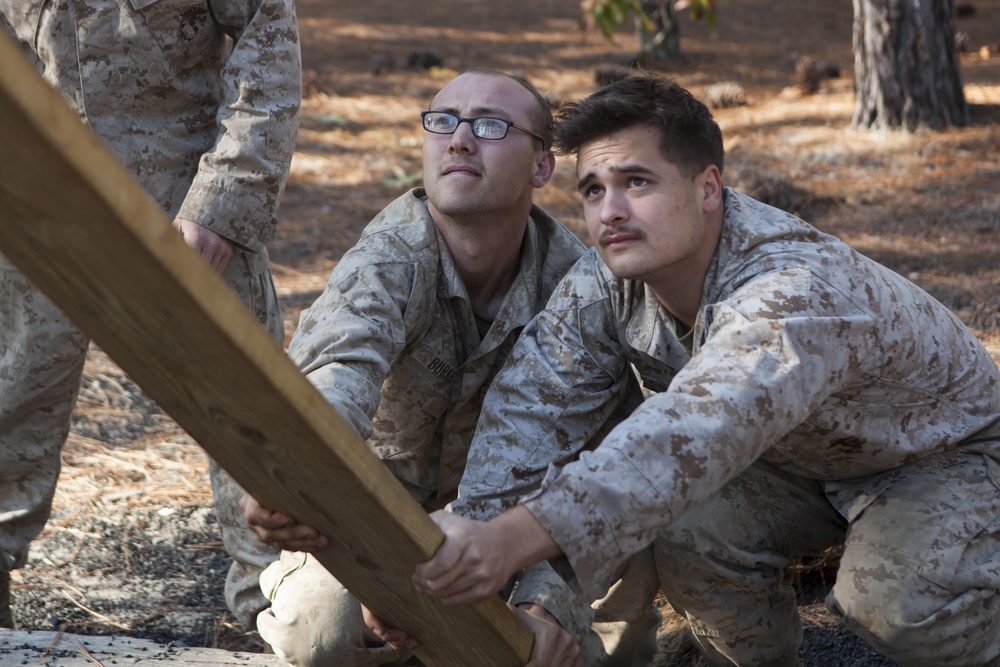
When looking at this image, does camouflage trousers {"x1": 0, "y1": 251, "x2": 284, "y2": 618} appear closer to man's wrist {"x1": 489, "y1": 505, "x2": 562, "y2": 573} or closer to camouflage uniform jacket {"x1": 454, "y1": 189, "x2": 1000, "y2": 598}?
camouflage uniform jacket {"x1": 454, "y1": 189, "x2": 1000, "y2": 598}

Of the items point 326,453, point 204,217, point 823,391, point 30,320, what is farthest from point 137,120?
point 823,391

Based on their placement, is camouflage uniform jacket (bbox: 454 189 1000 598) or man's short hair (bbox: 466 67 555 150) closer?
camouflage uniform jacket (bbox: 454 189 1000 598)

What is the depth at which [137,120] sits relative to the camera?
2.90 meters

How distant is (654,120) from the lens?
2412 mm

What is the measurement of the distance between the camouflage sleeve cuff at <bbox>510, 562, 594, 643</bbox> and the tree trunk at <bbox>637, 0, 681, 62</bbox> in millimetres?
7098

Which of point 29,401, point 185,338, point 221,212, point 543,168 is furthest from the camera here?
point 543,168

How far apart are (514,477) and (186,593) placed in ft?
4.77

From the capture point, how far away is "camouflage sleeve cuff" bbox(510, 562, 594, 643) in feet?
7.84

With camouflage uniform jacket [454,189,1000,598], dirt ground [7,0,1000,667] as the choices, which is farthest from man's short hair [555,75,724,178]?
dirt ground [7,0,1000,667]

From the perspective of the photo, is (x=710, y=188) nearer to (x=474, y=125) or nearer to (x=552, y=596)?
(x=474, y=125)

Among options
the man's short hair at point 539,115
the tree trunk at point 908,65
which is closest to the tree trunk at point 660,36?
the tree trunk at point 908,65

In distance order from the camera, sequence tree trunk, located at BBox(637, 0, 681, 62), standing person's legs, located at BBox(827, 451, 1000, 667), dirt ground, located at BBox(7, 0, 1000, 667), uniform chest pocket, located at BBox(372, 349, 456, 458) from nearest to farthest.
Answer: standing person's legs, located at BBox(827, 451, 1000, 667)
uniform chest pocket, located at BBox(372, 349, 456, 458)
dirt ground, located at BBox(7, 0, 1000, 667)
tree trunk, located at BBox(637, 0, 681, 62)

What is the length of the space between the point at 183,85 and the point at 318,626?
1448 millimetres

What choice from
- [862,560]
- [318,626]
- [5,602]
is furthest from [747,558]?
[5,602]
